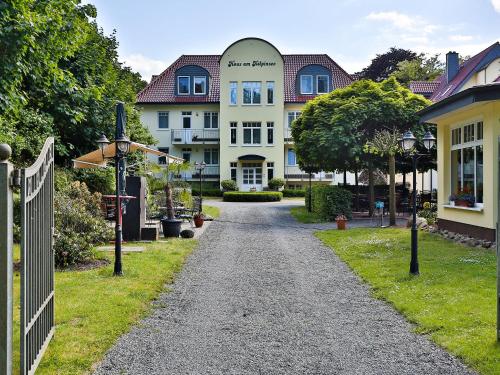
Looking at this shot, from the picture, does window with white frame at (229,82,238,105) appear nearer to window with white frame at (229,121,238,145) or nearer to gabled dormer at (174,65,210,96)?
window with white frame at (229,121,238,145)

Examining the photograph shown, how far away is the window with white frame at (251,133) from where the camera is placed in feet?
136

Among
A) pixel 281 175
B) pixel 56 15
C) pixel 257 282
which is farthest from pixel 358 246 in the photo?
pixel 281 175

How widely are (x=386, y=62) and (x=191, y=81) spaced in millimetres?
18575

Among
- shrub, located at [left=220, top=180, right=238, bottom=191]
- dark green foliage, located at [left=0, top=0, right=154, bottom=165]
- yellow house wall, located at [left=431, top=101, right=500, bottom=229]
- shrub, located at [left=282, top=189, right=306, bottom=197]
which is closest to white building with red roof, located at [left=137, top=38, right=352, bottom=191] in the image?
shrub, located at [left=220, top=180, right=238, bottom=191]

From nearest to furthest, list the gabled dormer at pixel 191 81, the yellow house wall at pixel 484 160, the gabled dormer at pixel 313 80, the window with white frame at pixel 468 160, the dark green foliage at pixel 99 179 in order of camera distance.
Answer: the yellow house wall at pixel 484 160, the window with white frame at pixel 468 160, the dark green foliage at pixel 99 179, the gabled dormer at pixel 313 80, the gabled dormer at pixel 191 81

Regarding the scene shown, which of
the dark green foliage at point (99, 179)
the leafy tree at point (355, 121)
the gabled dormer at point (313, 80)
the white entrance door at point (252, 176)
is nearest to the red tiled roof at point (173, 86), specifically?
the white entrance door at point (252, 176)

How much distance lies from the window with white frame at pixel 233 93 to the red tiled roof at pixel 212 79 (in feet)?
5.70

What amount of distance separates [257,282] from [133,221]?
6269 mm

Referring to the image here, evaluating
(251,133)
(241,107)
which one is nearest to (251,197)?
(251,133)

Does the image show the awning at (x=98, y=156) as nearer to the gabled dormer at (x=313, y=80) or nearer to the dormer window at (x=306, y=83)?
the gabled dormer at (x=313, y=80)

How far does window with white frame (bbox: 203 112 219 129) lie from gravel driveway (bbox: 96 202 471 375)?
3307 cm

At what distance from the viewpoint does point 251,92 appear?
41.3m

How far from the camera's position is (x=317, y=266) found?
10.8 m

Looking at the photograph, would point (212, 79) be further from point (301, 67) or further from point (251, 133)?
point (301, 67)
